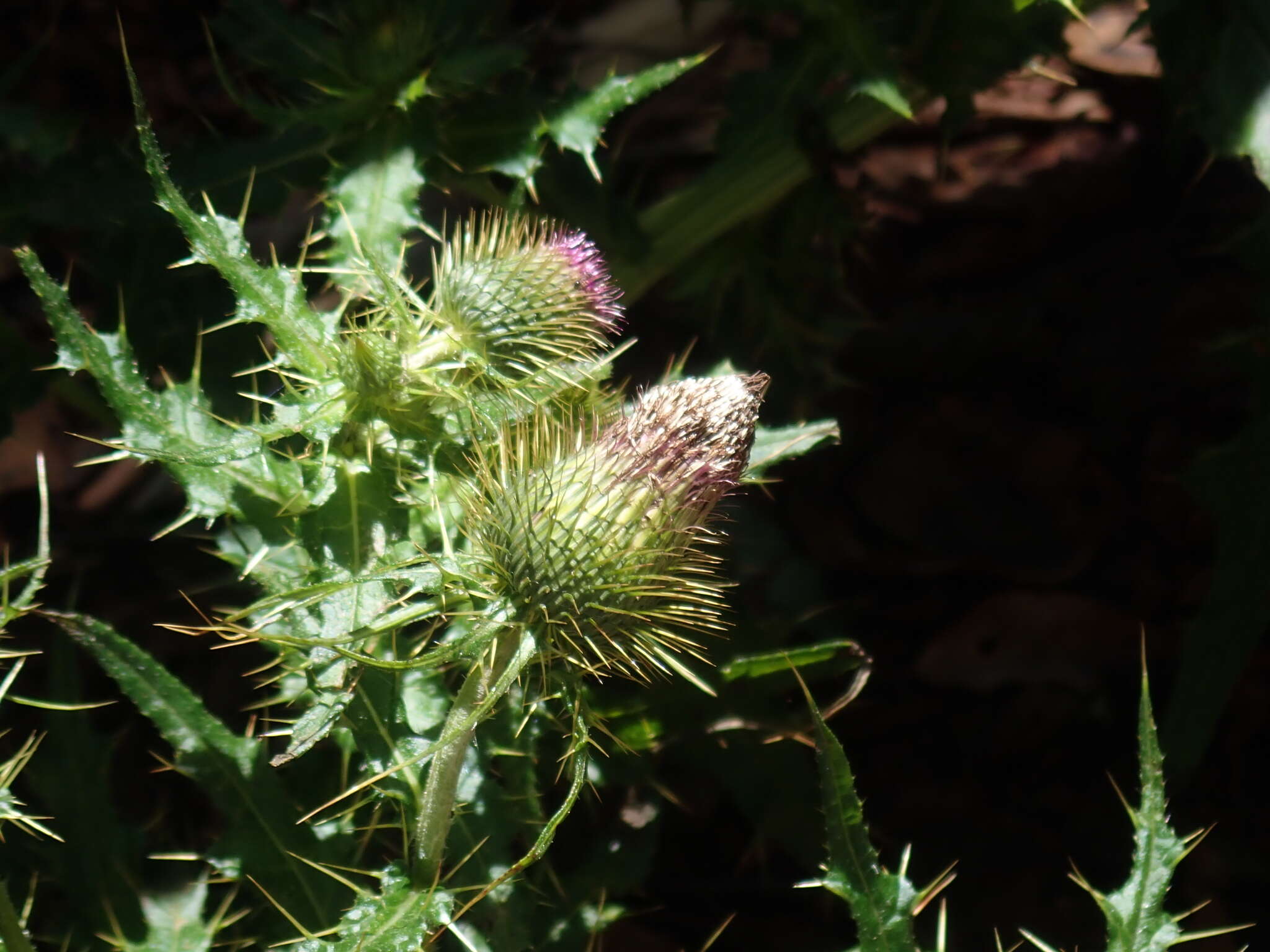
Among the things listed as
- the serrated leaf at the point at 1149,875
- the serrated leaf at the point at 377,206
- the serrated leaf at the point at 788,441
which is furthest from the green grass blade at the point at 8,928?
the serrated leaf at the point at 1149,875

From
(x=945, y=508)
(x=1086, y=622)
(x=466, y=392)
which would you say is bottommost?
(x=1086, y=622)

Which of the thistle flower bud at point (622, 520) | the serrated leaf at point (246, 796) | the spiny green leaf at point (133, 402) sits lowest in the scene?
the serrated leaf at point (246, 796)

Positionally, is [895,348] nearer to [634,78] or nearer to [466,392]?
[634,78]

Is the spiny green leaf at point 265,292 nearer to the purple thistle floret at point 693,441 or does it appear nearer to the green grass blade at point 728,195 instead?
the purple thistle floret at point 693,441

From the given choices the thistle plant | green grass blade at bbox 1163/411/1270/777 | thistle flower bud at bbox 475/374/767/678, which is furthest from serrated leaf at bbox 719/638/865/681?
green grass blade at bbox 1163/411/1270/777

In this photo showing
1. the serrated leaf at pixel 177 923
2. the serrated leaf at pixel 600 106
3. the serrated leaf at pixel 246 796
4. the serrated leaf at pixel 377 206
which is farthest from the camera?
the serrated leaf at pixel 600 106

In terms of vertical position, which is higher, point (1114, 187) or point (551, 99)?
point (551, 99)

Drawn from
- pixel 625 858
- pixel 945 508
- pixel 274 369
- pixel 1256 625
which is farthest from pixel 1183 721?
pixel 274 369
